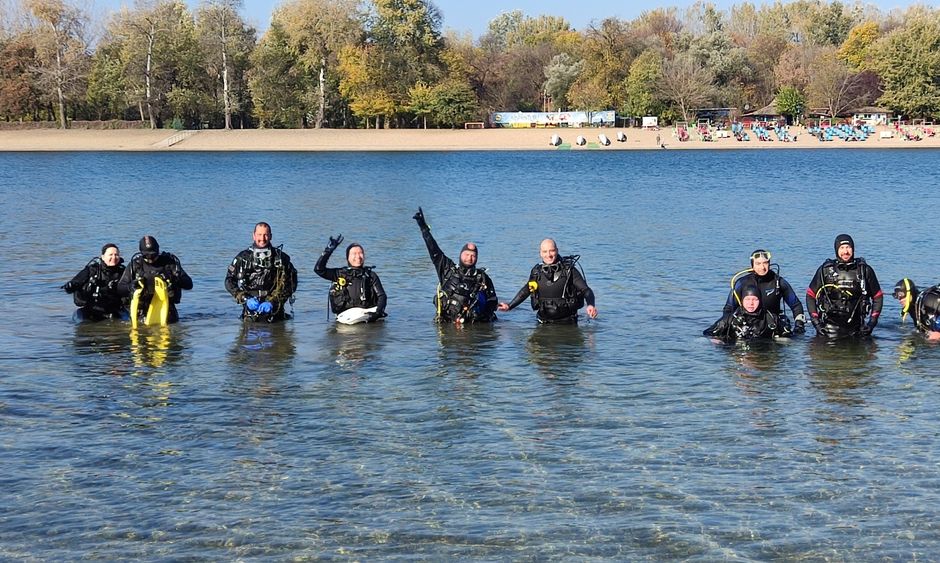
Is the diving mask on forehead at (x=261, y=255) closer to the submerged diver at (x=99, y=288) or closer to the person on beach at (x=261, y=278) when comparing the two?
the person on beach at (x=261, y=278)

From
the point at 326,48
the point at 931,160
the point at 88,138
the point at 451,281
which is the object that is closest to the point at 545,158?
the point at 931,160

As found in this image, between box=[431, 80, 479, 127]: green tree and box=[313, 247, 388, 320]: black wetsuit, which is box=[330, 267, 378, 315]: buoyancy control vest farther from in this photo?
box=[431, 80, 479, 127]: green tree

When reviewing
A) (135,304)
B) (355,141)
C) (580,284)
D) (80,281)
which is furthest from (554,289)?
(355,141)

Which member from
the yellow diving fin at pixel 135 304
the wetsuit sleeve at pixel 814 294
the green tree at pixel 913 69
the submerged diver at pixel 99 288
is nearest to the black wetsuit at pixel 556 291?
the wetsuit sleeve at pixel 814 294

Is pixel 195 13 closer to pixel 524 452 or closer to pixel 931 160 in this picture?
pixel 931 160

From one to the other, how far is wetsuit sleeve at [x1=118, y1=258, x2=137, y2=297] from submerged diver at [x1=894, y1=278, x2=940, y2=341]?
30.9 ft

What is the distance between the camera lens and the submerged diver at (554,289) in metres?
13.8

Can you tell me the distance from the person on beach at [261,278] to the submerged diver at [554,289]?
9.31 feet

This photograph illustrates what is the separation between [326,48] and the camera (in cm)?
9356

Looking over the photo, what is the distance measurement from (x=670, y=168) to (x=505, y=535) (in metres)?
53.4

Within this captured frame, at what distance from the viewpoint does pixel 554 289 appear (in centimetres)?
1417

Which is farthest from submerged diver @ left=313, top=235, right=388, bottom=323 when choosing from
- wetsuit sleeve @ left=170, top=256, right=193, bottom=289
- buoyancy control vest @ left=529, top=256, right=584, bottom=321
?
buoyancy control vest @ left=529, top=256, right=584, bottom=321

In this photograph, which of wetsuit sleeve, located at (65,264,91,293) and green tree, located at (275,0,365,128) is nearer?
wetsuit sleeve, located at (65,264,91,293)

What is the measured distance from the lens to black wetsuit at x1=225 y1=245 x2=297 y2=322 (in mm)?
14172
